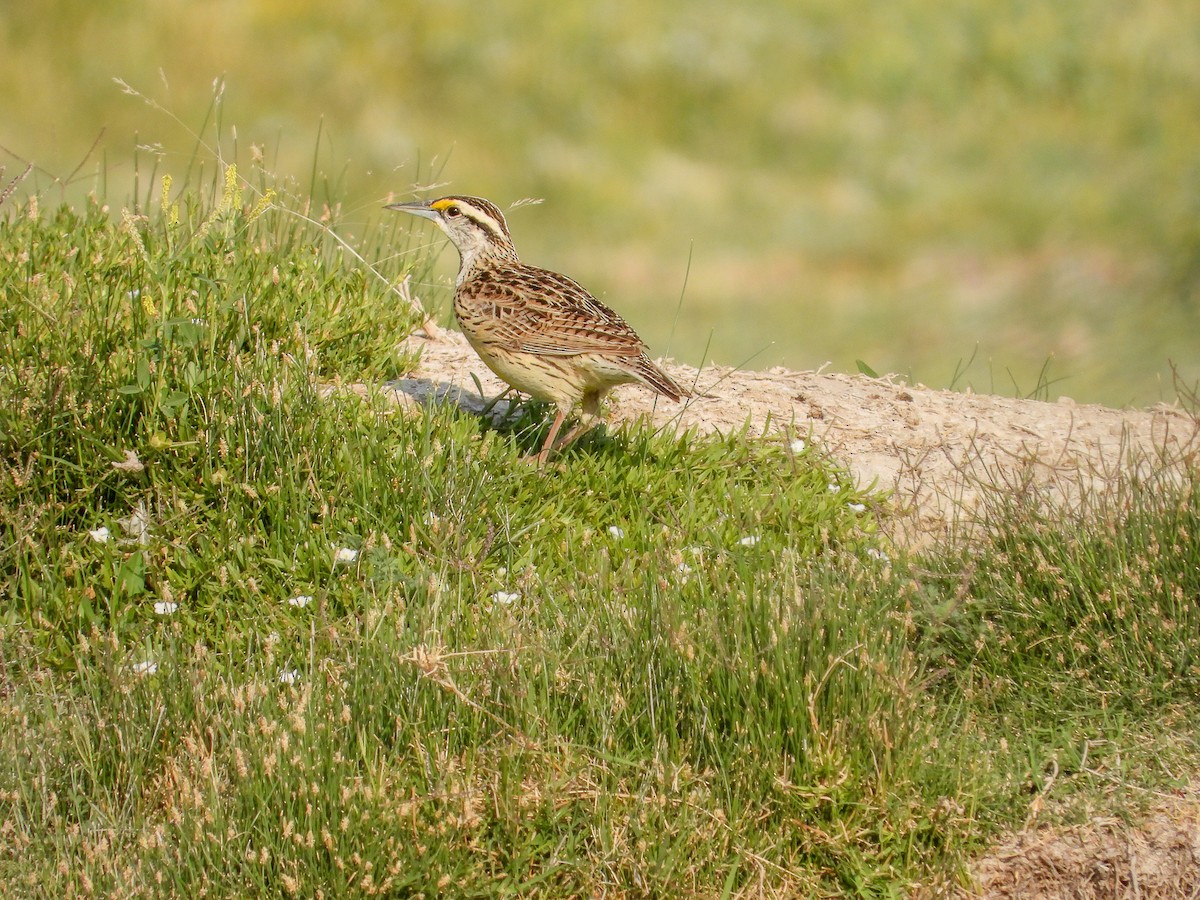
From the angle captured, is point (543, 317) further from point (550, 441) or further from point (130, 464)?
point (130, 464)

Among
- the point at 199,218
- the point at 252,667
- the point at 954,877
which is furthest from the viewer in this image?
the point at 199,218

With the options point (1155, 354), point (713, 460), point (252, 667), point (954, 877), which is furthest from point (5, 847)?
point (1155, 354)

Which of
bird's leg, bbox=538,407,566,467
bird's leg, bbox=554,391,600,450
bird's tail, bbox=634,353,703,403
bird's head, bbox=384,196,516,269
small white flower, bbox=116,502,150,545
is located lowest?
small white flower, bbox=116,502,150,545

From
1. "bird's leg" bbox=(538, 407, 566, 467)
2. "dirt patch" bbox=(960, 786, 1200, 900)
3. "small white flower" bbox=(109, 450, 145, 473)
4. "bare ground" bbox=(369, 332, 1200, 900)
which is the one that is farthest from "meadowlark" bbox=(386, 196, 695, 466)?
"dirt patch" bbox=(960, 786, 1200, 900)

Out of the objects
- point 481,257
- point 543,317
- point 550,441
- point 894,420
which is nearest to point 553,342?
point 543,317

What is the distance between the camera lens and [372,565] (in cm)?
504

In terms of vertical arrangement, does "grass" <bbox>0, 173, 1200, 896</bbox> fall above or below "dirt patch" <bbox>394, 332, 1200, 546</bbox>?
below

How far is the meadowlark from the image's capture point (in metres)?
5.91

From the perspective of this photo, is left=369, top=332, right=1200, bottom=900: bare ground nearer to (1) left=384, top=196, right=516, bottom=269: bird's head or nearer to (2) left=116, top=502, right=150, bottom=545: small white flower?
(1) left=384, top=196, right=516, bottom=269: bird's head

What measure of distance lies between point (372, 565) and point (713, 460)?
6.04 ft

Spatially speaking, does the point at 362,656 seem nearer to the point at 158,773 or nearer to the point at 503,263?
the point at 158,773

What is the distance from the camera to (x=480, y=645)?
449cm

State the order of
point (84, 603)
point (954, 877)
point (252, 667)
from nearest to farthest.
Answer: point (954, 877) → point (252, 667) → point (84, 603)

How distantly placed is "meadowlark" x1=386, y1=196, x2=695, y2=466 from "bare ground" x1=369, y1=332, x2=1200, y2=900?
1.37 ft
